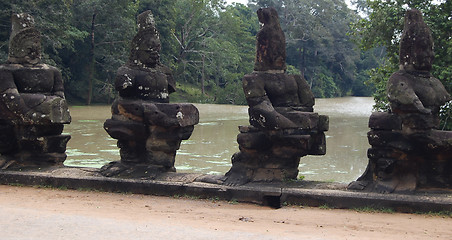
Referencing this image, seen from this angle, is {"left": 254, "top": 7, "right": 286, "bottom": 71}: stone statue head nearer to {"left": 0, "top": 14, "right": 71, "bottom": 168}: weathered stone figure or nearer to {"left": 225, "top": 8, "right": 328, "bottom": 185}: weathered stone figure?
{"left": 225, "top": 8, "right": 328, "bottom": 185}: weathered stone figure

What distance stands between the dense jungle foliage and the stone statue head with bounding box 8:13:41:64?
15.3 metres

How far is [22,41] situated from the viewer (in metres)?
8.23

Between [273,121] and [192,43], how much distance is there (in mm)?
28372

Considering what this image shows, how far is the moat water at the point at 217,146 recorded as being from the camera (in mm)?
12999

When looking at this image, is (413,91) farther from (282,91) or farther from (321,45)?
(321,45)

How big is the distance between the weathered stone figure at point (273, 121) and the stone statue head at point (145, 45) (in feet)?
4.95

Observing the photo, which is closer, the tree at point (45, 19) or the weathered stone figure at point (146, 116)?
the weathered stone figure at point (146, 116)

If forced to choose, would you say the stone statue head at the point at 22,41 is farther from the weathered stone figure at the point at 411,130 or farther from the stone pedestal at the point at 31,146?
the weathered stone figure at the point at 411,130

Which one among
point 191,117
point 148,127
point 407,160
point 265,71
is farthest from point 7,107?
point 407,160

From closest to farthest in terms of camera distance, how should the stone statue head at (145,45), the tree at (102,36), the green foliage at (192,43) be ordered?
the stone statue head at (145,45) < the green foliage at (192,43) < the tree at (102,36)

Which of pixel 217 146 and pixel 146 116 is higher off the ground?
pixel 146 116

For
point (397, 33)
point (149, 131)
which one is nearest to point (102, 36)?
point (397, 33)

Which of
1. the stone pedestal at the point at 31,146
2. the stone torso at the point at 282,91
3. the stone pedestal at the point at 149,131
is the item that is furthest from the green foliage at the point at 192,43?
the stone torso at the point at 282,91

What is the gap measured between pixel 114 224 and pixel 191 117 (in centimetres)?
274
